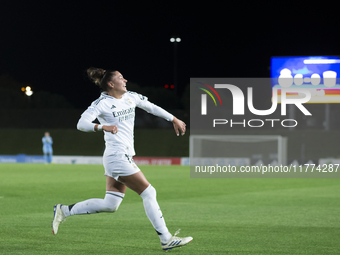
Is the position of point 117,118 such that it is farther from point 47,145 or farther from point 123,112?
Answer: point 47,145

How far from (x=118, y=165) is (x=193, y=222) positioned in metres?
3.46

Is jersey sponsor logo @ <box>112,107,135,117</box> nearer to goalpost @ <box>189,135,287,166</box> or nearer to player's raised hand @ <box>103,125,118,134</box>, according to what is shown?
player's raised hand @ <box>103,125,118,134</box>

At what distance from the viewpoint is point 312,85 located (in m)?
31.9

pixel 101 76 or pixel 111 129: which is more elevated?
pixel 101 76

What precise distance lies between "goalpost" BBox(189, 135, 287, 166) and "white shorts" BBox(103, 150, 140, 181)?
23.6m

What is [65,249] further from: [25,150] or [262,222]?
[25,150]

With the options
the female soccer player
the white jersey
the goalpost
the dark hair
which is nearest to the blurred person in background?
the goalpost

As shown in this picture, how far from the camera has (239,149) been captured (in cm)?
3316

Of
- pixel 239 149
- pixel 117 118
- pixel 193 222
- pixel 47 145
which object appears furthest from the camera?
pixel 239 149

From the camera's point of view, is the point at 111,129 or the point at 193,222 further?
the point at 193,222

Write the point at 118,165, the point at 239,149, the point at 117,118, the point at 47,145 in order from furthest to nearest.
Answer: the point at 239,149, the point at 47,145, the point at 117,118, the point at 118,165

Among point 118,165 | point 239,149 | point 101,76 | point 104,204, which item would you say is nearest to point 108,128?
point 118,165

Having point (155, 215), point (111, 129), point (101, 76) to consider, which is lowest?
point (155, 215)

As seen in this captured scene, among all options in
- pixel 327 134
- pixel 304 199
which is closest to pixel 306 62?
pixel 327 134
